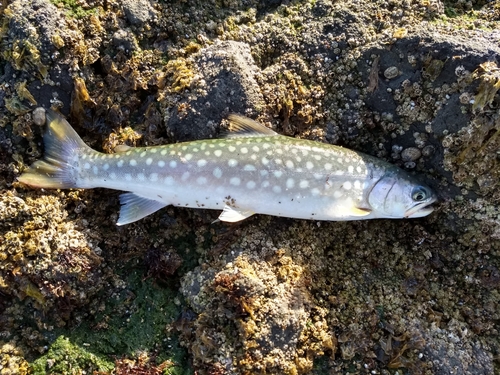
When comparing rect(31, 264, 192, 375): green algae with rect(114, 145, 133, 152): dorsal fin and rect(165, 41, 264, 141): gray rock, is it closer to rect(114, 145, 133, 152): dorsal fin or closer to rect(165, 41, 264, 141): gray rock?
rect(114, 145, 133, 152): dorsal fin

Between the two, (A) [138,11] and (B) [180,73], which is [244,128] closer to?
(B) [180,73]

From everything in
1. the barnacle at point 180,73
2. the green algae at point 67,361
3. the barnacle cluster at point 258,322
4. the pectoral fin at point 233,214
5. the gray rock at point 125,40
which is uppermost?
the gray rock at point 125,40

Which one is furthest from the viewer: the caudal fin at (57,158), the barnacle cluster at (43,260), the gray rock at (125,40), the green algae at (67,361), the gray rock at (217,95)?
the gray rock at (125,40)

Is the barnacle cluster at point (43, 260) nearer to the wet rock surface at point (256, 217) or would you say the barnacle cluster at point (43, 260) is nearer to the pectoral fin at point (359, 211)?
the wet rock surface at point (256, 217)

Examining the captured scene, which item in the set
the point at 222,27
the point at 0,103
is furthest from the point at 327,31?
the point at 0,103

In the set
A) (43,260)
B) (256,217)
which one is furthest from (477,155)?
(43,260)

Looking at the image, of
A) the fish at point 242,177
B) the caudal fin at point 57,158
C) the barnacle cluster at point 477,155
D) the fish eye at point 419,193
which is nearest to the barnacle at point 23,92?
the caudal fin at point 57,158

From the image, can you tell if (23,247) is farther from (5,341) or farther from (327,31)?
(327,31)
